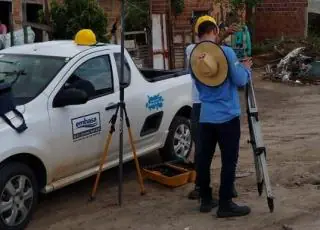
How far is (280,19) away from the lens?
77.5ft

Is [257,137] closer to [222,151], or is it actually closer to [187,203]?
[222,151]

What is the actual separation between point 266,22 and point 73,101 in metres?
18.9

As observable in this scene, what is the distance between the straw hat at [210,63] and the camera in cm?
558

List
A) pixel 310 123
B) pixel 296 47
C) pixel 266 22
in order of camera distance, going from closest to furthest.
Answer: pixel 310 123 < pixel 296 47 < pixel 266 22

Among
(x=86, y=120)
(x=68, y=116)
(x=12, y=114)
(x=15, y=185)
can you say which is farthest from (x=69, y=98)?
(x=15, y=185)

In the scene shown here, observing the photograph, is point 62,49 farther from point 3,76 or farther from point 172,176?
point 172,176

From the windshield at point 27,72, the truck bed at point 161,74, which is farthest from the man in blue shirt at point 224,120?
the truck bed at point 161,74

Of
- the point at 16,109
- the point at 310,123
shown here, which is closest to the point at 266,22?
the point at 310,123

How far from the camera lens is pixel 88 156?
6.32m

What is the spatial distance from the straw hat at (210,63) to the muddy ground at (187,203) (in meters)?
1.35

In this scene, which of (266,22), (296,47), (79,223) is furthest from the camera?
(266,22)

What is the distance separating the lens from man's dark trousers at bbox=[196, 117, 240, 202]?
5.75 meters

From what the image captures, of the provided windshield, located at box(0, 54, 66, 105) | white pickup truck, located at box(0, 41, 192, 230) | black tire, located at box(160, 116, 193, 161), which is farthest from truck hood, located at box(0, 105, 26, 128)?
black tire, located at box(160, 116, 193, 161)

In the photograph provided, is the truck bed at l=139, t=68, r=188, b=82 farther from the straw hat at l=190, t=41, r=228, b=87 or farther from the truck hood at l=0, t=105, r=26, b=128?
the truck hood at l=0, t=105, r=26, b=128
